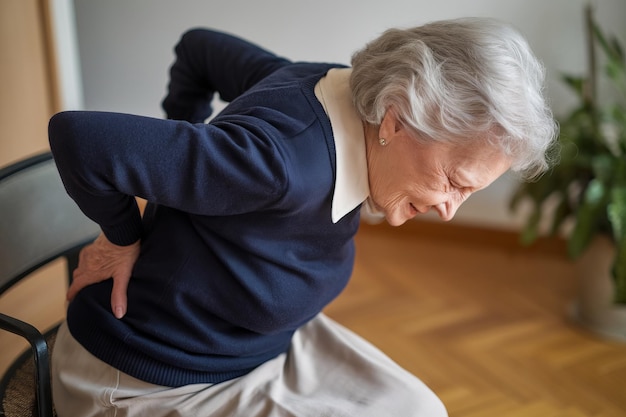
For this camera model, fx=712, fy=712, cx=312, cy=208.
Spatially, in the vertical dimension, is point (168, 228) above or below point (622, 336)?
above

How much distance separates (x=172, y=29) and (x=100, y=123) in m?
1.83

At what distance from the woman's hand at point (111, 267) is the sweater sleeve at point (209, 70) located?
37 centimetres

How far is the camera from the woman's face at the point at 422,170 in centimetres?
111

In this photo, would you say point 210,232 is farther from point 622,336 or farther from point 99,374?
point 622,336

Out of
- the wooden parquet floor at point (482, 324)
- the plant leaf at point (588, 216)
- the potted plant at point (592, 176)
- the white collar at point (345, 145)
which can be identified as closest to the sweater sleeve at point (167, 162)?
the white collar at point (345, 145)

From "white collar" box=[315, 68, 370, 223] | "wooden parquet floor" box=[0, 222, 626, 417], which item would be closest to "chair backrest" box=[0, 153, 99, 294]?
"wooden parquet floor" box=[0, 222, 626, 417]

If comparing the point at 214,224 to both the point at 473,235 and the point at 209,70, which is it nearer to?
the point at 209,70

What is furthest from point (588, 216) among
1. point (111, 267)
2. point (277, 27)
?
point (111, 267)

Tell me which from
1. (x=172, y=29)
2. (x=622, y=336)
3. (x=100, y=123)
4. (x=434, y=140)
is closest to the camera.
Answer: (x=100, y=123)

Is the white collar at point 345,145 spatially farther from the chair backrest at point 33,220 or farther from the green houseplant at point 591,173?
the green houseplant at point 591,173

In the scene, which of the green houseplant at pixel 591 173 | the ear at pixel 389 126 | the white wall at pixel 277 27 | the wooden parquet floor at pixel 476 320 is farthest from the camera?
the white wall at pixel 277 27

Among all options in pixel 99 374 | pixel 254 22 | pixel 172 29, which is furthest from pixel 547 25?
pixel 99 374

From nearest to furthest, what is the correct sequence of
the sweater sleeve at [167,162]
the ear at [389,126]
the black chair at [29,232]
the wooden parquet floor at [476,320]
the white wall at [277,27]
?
the sweater sleeve at [167,162] < the ear at [389,126] < the black chair at [29,232] < the wooden parquet floor at [476,320] < the white wall at [277,27]

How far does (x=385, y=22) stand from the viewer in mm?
2717
